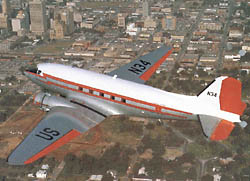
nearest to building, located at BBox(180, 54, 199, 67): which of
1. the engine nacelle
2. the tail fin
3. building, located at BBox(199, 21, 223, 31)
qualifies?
building, located at BBox(199, 21, 223, 31)

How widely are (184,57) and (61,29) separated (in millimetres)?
67996

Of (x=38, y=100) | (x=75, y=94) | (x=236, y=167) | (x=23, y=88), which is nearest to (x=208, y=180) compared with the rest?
(x=236, y=167)

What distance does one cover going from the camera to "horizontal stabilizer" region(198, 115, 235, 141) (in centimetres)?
5103

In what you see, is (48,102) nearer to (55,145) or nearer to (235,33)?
(55,145)

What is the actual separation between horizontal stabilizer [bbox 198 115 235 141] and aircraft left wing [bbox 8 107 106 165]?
18.4 metres

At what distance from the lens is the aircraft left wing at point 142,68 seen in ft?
239

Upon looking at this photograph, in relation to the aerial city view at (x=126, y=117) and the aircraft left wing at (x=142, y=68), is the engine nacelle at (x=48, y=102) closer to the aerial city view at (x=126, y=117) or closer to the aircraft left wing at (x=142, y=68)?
the aerial city view at (x=126, y=117)

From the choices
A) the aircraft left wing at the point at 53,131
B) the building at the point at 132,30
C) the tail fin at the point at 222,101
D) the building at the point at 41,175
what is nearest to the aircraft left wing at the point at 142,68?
the aircraft left wing at the point at 53,131

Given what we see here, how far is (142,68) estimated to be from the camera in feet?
248

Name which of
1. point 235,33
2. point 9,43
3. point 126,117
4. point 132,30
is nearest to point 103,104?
point 126,117

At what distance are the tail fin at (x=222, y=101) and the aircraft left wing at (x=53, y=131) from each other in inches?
727

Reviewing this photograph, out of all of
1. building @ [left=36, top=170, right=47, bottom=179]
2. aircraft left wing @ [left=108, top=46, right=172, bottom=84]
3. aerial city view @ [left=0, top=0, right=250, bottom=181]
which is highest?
aircraft left wing @ [left=108, top=46, right=172, bottom=84]

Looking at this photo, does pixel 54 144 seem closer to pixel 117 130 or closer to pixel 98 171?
→ pixel 98 171

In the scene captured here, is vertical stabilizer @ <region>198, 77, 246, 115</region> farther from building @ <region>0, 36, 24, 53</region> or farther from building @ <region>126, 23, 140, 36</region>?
building @ <region>126, 23, 140, 36</region>
